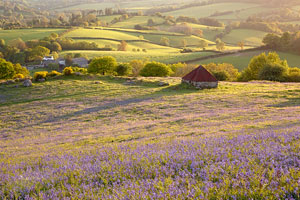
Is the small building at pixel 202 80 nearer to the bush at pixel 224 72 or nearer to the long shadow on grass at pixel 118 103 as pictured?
the long shadow on grass at pixel 118 103

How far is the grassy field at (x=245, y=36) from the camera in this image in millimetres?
157538

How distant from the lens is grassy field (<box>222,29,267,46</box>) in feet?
517

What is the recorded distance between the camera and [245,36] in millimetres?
166250

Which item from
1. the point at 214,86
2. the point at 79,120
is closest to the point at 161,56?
the point at 214,86

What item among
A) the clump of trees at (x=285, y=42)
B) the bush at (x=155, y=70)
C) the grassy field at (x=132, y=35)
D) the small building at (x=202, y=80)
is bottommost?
the bush at (x=155, y=70)

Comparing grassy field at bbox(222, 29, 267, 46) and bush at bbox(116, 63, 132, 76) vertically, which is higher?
grassy field at bbox(222, 29, 267, 46)

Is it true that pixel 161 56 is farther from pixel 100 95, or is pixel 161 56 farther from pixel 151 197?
pixel 151 197

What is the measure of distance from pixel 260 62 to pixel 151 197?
252 ft

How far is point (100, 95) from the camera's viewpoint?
37156mm

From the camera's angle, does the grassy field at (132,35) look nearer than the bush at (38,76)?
No

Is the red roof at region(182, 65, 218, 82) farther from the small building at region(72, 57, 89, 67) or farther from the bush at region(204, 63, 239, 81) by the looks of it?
the small building at region(72, 57, 89, 67)

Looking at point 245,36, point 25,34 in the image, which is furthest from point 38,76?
point 245,36

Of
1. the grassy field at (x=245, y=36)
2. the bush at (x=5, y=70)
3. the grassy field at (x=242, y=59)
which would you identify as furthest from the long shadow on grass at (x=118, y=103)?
the grassy field at (x=245, y=36)

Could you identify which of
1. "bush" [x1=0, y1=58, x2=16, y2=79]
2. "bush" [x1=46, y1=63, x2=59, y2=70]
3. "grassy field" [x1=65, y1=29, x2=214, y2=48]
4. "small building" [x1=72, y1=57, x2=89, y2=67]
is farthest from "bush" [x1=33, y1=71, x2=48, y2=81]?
"grassy field" [x1=65, y1=29, x2=214, y2=48]
